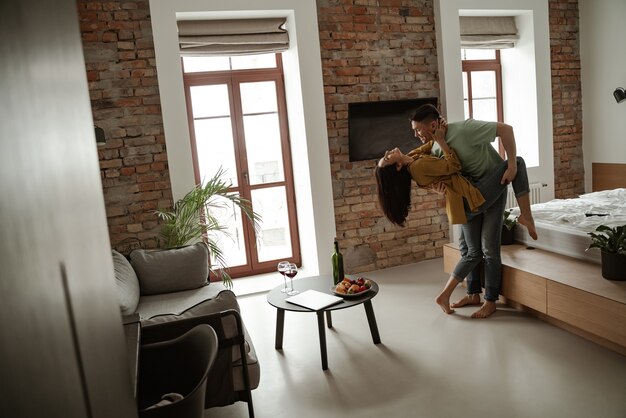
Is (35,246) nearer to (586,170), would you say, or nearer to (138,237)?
(138,237)

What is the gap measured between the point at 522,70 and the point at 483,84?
48 centimetres

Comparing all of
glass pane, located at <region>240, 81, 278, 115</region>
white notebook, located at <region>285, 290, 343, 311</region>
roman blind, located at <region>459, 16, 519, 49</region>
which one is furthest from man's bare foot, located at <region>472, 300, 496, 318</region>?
roman blind, located at <region>459, 16, 519, 49</region>

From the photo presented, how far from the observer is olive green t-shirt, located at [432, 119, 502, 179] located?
11.7 feet

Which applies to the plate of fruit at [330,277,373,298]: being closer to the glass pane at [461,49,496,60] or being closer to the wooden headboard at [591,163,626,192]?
the glass pane at [461,49,496,60]

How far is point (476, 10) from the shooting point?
5.69m

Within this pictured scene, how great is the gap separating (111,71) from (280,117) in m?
1.82

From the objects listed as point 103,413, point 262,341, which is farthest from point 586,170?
point 103,413

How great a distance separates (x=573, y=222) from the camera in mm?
3932

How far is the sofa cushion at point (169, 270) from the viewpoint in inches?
155

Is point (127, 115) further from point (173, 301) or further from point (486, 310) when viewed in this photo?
point (486, 310)

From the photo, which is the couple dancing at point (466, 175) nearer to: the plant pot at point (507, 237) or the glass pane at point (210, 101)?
the plant pot at point (507, 237)

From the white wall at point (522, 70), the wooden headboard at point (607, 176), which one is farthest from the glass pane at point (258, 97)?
the wooden headboard at point (607, 176)

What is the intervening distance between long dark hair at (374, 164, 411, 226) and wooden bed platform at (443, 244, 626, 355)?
946 mm

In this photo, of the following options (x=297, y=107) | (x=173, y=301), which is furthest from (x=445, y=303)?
(x=297, y=107)
